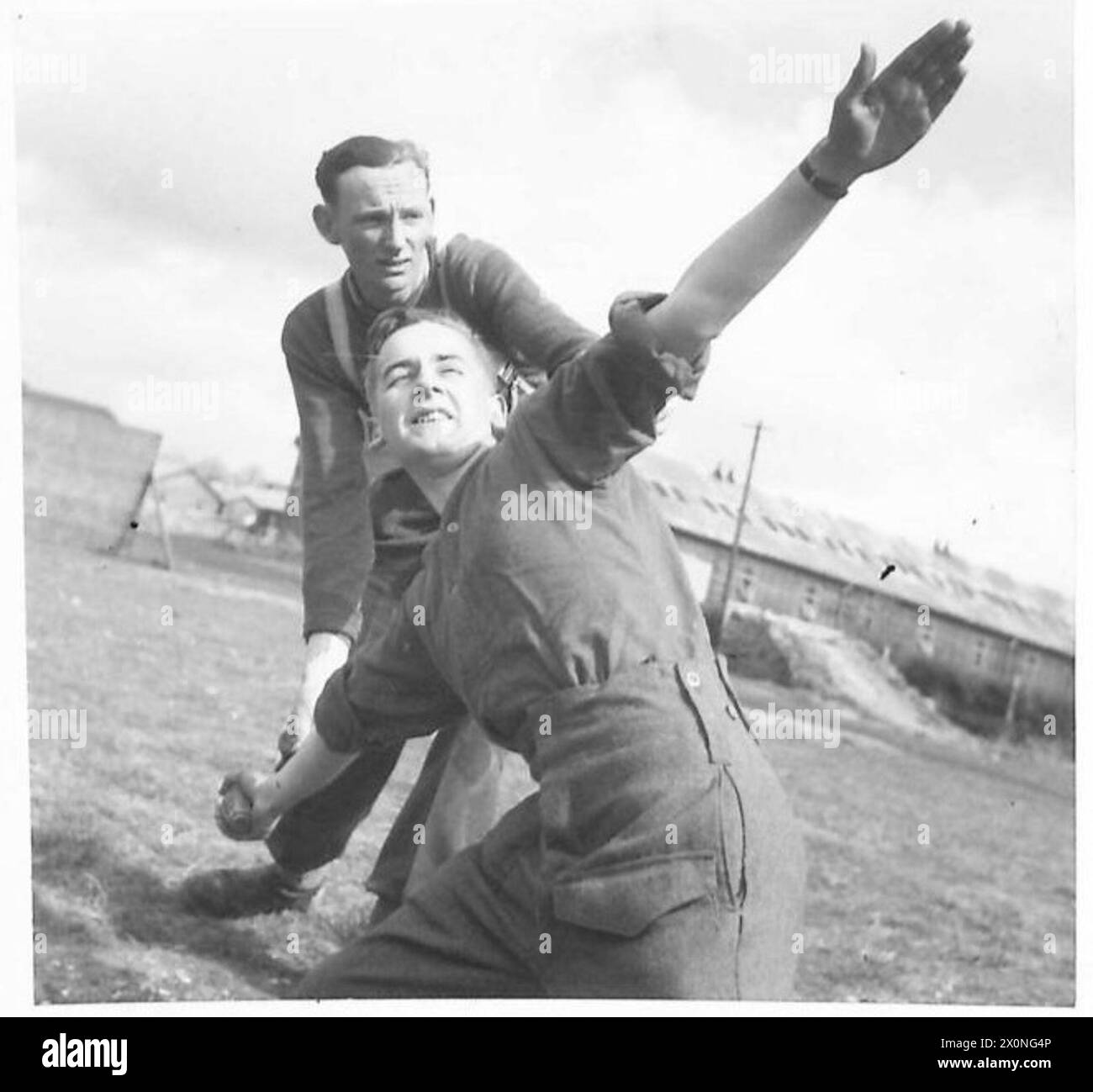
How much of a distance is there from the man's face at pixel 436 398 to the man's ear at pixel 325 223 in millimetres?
317

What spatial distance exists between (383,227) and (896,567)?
38.8 inches

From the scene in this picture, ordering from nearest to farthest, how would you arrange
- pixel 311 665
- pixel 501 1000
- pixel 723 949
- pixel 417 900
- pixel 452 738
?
1. pixel 723 949
2. pixel 417 900
3. pixel 501 1000
4. pixel 452 738
5. pixel 311 665

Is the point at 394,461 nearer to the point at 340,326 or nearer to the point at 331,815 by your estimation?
the point at 340,326

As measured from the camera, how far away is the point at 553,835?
77.3 inches

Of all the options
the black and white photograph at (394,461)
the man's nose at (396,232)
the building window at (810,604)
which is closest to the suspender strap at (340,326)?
the black and white photograph at (394,461)

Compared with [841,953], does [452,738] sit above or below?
above

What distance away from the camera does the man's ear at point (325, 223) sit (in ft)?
8.53

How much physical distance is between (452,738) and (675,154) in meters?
1.02

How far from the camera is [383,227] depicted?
256 cm

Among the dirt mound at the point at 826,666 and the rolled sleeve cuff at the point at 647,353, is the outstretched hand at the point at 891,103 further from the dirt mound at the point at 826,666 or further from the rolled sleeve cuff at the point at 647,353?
the dirt mound at the point at 826,666

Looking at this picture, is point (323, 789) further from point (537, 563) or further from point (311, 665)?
point (537, 563)

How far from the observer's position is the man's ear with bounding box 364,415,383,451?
2.47 meters
